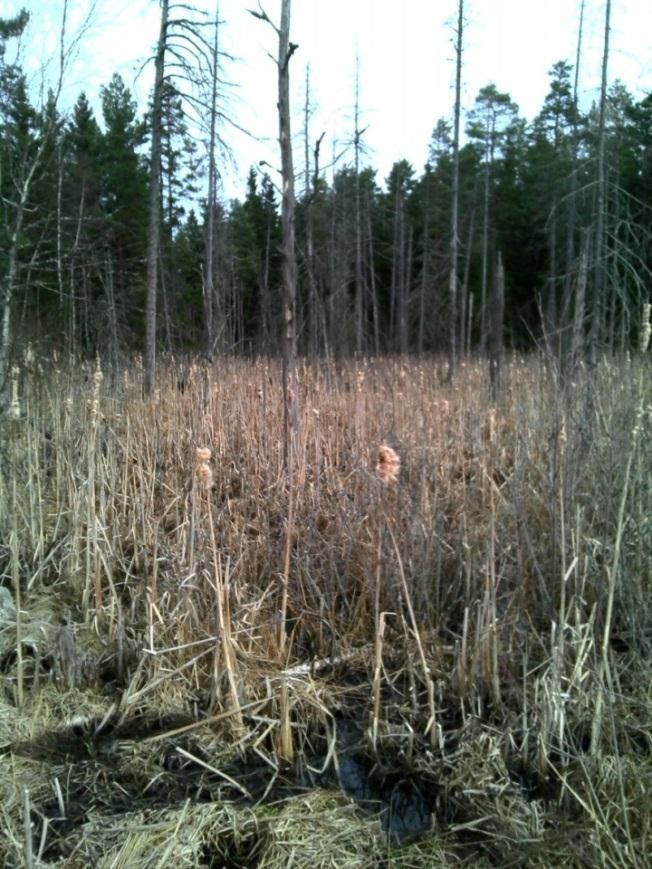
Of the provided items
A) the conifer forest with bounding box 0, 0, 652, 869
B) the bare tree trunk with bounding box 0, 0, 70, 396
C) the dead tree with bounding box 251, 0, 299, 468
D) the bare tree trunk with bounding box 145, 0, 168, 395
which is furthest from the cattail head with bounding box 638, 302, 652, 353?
the bare tree trunk with bounding box 145, 0, 168, 395

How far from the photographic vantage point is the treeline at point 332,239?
13.0 feet

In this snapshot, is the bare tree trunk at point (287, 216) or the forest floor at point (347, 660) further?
the bare tree trunk at point (287, 216)

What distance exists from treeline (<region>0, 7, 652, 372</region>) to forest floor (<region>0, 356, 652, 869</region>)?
82 centimetres

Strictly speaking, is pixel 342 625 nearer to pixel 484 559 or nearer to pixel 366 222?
pixel 484 559

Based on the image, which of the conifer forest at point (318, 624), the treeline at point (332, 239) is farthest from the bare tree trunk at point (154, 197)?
the conifer forest at point (318, 624)

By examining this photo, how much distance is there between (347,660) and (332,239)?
13926 millimetres

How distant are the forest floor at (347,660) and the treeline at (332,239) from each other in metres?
0.82

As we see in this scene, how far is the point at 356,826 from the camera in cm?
202

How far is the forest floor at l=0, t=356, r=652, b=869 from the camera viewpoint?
1.95m

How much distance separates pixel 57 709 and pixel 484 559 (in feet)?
6.11

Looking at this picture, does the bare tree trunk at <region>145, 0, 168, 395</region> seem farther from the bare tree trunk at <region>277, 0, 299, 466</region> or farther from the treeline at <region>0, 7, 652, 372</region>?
the bare tree trunk at <region>277, 0, 299, 466</region>

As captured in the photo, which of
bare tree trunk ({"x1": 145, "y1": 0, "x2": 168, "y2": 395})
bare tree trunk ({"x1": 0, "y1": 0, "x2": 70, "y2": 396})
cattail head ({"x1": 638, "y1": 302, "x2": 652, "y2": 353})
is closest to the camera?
cattail head ({"x1": 638, "y1": 302, "x2": 652, "y2": 353})

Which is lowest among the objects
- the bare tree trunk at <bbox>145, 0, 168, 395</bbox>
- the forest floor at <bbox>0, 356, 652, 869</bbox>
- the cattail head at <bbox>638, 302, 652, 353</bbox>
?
the forest floor at <bbox>0, 356, 652, 869</bbox>

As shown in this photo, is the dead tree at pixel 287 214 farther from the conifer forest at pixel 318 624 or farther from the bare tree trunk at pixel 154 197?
the bare tree trunk at pixel 154 197
